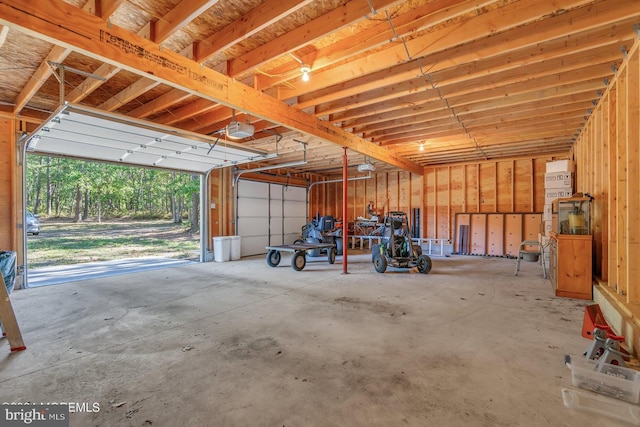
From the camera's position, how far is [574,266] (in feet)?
14.9

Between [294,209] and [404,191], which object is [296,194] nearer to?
[294,209]

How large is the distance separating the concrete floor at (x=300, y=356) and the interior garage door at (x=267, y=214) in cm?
494

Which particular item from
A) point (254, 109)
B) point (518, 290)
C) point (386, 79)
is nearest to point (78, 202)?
point (254, 109)

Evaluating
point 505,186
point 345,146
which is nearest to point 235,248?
point 345,146

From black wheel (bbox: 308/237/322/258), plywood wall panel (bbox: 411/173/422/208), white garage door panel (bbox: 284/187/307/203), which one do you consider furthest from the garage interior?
white garage door panel (bbox: 284/187/307/203)

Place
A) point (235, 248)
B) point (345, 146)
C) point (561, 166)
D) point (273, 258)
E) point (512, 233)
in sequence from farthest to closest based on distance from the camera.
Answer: point (512, 233) < point (235, 248) < point (273, 258) < point (561, 166) < point (345, 146)

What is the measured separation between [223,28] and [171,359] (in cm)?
342

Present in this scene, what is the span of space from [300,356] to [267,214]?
8485 millimetres

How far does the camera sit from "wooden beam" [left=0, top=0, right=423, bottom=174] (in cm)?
233

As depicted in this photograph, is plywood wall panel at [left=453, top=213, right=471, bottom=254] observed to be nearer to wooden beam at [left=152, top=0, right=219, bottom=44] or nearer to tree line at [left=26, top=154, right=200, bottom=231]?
wooden beam at [left=152, top=0, right=219, bottom=44]

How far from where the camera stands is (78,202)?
894 inches

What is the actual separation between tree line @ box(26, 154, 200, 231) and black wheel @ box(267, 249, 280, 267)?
874cm

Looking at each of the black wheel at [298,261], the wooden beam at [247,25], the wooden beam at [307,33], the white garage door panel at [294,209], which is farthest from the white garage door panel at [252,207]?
the wooden beam at [247,25]

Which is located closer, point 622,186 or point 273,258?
point 622,186
